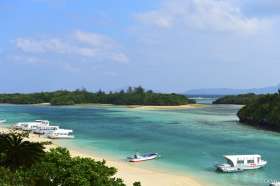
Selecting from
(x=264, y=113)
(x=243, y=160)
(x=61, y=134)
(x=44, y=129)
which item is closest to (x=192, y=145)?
(x=243, y=160)

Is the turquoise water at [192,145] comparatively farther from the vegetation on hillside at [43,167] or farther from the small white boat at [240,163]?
the vegetation on hillside at [43,167]

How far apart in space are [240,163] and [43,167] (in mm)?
35096

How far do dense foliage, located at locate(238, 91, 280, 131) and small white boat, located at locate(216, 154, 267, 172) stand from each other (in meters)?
46.9

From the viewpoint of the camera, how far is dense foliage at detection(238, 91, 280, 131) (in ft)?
356

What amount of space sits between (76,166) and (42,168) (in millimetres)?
1840

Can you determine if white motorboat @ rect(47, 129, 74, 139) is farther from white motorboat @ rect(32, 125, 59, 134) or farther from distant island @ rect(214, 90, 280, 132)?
distant island @ rect(214, 90, 280, 132)

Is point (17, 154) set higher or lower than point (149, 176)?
higher

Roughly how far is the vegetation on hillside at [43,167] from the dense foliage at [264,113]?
81668 millimetres

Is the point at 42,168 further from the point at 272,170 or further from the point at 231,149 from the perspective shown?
the point at 231,149

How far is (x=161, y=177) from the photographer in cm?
5231

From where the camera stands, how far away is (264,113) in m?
116

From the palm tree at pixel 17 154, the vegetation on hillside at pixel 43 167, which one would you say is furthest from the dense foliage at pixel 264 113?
the palm tree at pixel 17 154

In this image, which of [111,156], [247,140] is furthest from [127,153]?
[247,140]

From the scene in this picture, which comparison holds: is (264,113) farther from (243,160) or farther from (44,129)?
(243,160)
